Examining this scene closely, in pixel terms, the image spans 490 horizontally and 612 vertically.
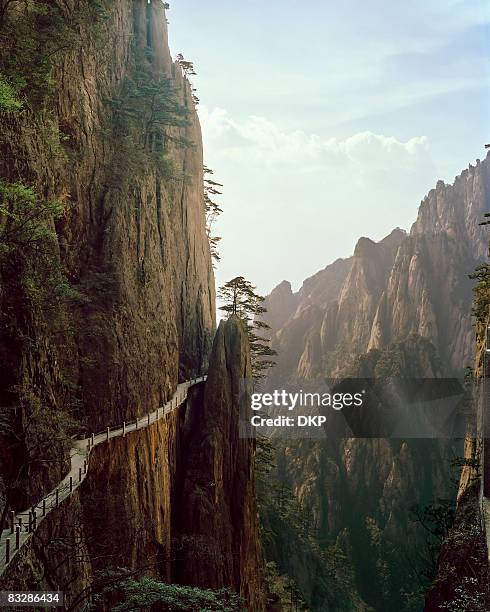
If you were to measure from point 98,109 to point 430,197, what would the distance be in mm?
93176

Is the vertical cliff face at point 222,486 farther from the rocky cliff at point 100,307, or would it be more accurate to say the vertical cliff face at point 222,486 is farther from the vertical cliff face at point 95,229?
the vertical cliff face at point 95,229

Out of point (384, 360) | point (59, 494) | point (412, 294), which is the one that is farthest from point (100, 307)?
point (412, 294)

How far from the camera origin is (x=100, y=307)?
701 inches

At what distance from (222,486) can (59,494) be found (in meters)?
13.0

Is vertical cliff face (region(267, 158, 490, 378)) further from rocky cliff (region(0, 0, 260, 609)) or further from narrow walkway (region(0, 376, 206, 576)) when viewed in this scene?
narrow walkway (region(0, 376, 206, 576))

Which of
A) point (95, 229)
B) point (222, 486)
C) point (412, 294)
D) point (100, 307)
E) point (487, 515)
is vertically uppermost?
point (412, 294)

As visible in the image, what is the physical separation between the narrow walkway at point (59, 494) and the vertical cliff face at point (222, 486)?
361 cm

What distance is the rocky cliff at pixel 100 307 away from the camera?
11.0m

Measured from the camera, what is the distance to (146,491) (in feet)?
57.9

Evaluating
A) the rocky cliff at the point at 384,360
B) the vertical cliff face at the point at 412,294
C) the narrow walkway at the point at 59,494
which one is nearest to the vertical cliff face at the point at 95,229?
the narrow walkway at the point at 59,494

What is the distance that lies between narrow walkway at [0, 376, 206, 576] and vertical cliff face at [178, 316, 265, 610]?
3610 mm

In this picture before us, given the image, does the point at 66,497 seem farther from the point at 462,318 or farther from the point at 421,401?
the point at 462,318

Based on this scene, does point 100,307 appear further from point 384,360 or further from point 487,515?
point 384,360

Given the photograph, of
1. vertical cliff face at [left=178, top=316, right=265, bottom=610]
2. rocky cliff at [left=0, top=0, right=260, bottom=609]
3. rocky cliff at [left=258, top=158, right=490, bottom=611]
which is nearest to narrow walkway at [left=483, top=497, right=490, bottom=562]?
rocky cliff at [left=0, top=0, right=260, bottom=609]
